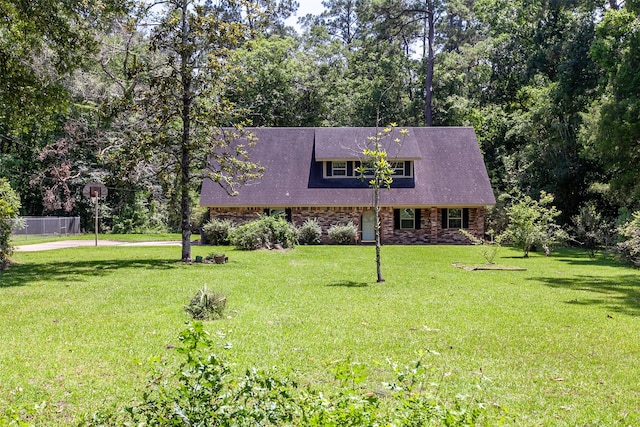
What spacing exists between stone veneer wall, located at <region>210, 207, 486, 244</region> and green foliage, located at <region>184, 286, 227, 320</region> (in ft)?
75.1

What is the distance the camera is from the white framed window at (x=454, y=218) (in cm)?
3428

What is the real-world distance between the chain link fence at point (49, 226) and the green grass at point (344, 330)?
18.1 m

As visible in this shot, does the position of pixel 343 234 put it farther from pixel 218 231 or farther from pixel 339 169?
pixel 218 231

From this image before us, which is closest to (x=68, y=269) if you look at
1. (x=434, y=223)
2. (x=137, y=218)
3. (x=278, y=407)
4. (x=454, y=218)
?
(x=278, y=407)

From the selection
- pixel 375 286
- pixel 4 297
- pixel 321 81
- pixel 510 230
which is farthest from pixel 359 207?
pixel 4 297

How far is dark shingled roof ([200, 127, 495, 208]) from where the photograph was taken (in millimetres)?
Answer: 33375

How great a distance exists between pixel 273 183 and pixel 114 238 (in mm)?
10116

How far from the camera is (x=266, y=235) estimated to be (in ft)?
88.3

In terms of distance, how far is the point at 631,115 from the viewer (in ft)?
84.0

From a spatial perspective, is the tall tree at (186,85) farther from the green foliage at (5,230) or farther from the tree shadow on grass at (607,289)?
the tree shadow on grass at (607,289)

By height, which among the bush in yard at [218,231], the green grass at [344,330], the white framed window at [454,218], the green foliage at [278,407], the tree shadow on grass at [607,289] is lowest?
the tree shadow on grass at [607,289]

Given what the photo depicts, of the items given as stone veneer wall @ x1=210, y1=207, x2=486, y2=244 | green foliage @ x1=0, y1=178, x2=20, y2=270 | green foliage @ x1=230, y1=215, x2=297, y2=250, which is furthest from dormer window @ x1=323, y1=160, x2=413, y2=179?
green foliage @ x1=0, y1=178, x2=20, y2=270

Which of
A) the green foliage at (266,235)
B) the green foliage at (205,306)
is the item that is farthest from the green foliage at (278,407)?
the green foliage at (266,235)

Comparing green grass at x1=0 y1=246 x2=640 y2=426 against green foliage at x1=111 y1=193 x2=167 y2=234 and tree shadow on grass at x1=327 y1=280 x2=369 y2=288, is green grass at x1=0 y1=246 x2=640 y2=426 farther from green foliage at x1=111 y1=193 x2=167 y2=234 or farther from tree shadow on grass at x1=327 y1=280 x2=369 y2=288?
green foliage at x1=111 y1=193 x2=167 y2=234
